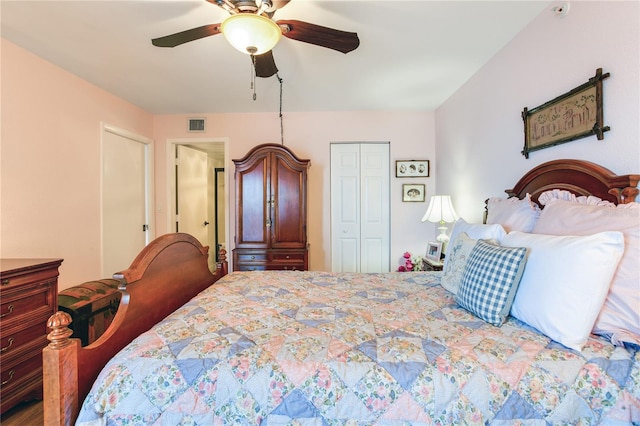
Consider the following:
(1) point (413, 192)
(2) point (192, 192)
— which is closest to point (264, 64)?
(1) point (413, 192)

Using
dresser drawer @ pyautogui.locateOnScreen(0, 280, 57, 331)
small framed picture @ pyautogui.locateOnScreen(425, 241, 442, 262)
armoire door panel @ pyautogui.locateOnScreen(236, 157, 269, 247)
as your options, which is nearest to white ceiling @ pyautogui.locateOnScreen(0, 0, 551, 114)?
armoire door panel @ pyautogui.locateOnScreen(236, 157, 269, 247)

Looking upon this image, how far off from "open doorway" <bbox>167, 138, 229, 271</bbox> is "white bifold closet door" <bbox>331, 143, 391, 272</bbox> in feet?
4.94

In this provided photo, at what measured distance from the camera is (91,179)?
2955 millimetres

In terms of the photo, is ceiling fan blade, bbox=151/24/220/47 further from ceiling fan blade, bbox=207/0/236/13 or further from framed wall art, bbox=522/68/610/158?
framed wall art, bbox=522/68/610/158

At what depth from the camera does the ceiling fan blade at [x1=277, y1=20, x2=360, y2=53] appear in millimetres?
1589

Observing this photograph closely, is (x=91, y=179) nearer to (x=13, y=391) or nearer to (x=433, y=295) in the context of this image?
(x=13, y=391)

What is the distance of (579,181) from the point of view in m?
1.52

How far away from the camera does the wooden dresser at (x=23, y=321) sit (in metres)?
1.69

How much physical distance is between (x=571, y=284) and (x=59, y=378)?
178 cm

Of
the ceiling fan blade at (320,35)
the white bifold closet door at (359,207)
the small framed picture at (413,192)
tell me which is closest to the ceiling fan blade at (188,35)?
the ceiling fan blade at (320,35)

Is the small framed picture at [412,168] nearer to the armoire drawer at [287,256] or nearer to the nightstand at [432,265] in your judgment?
the nightstand at [432,265]

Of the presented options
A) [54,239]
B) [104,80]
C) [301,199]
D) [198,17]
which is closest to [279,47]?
[198,17]

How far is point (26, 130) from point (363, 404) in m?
3.12

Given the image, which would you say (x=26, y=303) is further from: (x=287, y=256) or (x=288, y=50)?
(x=288, y=50)
